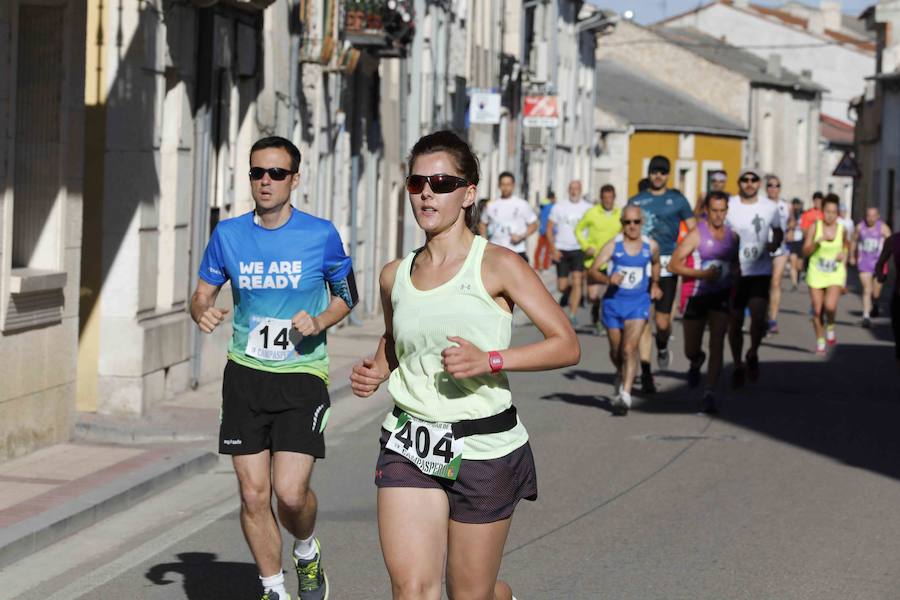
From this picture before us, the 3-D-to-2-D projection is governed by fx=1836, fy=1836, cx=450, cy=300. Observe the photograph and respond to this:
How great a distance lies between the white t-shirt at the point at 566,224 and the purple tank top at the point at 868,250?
4491mm

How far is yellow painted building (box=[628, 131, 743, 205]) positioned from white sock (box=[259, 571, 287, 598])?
60.0 metres

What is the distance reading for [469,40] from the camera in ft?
123

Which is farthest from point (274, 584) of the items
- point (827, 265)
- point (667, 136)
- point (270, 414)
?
point (667, 136)

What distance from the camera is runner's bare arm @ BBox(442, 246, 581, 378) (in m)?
5.23

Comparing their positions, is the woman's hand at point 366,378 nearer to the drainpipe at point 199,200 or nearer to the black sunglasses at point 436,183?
the black sunglasses at point 436,183

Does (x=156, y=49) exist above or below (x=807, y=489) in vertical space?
above

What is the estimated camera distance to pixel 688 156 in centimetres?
6900

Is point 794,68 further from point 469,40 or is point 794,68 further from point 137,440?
point 137,440

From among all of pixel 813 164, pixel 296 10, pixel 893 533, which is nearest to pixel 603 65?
pixel 813 164

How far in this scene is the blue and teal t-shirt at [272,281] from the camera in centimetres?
700

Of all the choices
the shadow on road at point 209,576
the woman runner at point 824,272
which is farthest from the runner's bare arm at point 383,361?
the woman runner at point 824,272

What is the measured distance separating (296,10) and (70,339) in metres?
8.80

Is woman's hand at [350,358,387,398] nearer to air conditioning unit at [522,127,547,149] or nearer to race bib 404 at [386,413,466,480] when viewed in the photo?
race bib 404 at [386,413,466,480]

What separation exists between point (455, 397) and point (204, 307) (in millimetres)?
2031
